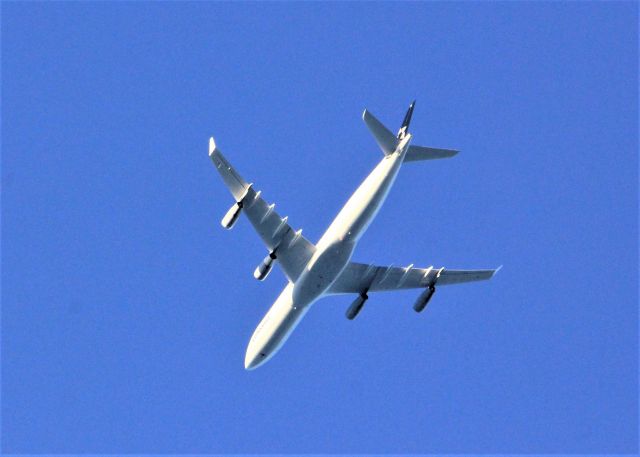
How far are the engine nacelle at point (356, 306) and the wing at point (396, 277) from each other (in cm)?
39

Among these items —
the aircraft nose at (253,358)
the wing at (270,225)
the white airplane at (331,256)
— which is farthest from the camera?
the aircraft nose at (253,358)

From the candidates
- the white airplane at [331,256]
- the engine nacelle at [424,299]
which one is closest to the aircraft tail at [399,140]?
the white airplane at [331,256]

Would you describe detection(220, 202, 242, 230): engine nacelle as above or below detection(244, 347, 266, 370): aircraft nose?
above

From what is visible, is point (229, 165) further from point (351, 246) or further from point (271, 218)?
point (351, 246)

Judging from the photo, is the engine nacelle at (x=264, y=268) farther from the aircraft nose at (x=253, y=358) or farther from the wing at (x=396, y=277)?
the aircraft nose at (x=253, y=358)

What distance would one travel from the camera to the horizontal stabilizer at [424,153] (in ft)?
173

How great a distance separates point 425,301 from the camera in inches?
2272

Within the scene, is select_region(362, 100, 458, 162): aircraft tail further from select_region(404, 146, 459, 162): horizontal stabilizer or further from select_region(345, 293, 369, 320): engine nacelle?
select_region(345, 293, 369, 320): engine nacelle

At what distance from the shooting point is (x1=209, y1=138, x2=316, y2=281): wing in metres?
52.1

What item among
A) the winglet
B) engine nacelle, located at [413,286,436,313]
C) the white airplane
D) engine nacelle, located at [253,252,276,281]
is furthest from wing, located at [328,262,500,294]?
the winglet

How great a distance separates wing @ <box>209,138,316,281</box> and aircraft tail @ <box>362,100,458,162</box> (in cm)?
604

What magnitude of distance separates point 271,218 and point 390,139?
7029 mm

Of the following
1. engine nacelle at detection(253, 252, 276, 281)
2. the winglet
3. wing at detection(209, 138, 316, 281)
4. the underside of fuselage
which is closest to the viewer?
the underside of fuselage

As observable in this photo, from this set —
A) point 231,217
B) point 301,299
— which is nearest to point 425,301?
point 301,299
